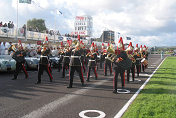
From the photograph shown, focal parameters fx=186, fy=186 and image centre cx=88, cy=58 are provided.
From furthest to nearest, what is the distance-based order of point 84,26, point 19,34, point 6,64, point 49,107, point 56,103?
1. point 84,26
2. point 19,34
3. point 6,64
4. point 56,103
5. point 49,107

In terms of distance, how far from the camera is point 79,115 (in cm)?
439

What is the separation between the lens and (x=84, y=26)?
77.4 metres

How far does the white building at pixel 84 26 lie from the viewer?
76.8 m

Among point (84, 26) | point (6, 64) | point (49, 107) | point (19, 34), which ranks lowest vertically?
point (49, 107)

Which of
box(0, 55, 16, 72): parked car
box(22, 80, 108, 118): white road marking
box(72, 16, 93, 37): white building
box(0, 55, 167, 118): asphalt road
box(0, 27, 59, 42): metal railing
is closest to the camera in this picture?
box(22, 80, 108, 118): white road marking

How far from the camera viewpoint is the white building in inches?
3025

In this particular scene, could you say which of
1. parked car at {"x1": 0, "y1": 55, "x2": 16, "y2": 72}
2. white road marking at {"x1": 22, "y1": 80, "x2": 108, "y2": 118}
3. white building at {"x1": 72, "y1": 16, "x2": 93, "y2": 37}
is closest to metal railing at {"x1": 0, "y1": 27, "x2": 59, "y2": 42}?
parked car at {"x1": 0, "y1": 55, "x2": 16, "y2": 72}

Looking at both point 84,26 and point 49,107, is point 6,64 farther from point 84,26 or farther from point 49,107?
point 84,26

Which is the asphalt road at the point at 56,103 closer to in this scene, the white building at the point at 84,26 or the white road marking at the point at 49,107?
the white road marking at the point at 49,107

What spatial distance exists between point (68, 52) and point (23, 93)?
488cm

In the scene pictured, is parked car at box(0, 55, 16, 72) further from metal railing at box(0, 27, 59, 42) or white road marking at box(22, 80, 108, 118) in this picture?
metal railing at box(0, 27, 59, 42)

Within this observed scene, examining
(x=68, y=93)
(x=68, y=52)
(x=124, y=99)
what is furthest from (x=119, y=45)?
(x=68, y=52)

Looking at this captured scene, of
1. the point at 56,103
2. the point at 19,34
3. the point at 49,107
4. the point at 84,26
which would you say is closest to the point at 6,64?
the point at 56,103

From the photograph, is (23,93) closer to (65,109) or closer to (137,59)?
(65,109)
